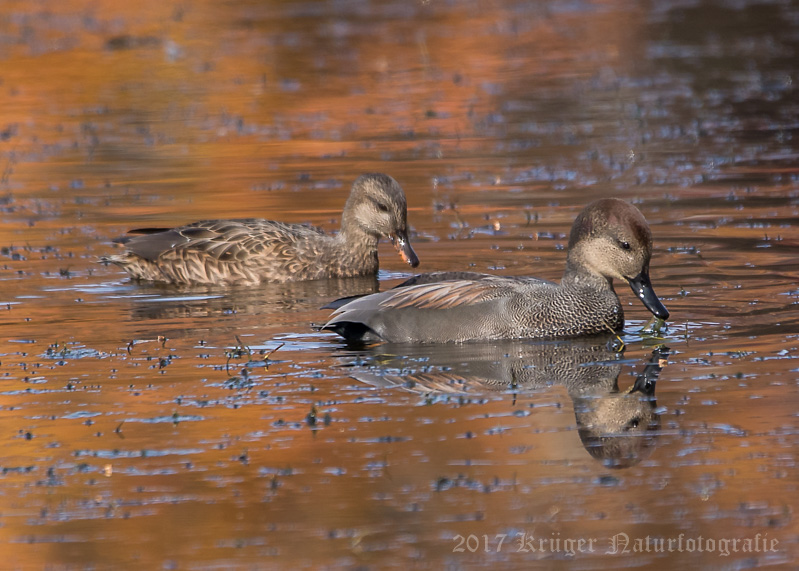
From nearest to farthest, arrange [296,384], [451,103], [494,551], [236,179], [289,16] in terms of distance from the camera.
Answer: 1. [494,551]
2. [296,384]
3. [236,179]
4. [451,103]
5. [289,16]

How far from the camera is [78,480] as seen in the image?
704 centimetres

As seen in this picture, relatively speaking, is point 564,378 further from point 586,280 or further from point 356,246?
point 356,246

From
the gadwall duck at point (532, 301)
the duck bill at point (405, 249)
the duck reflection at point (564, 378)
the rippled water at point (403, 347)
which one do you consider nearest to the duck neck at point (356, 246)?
the rippled water at point (403, 347)

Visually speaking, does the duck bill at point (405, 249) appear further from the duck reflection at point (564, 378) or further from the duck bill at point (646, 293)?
the duck bill at point (646, 293)

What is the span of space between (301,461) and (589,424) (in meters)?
1.56

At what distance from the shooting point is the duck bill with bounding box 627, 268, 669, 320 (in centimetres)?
960

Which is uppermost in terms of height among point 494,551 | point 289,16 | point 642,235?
point 289,16

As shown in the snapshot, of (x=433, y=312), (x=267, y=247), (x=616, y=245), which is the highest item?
(x=616, y=245)

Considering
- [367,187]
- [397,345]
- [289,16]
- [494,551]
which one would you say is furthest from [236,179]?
[289,16]

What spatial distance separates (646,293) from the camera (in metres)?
9.74

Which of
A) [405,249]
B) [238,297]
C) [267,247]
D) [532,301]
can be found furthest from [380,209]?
[532,301]

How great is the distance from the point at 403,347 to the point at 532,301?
0.91 metres

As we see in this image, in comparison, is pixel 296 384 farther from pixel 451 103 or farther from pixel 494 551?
pixel 451 103

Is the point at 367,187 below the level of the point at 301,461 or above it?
above
